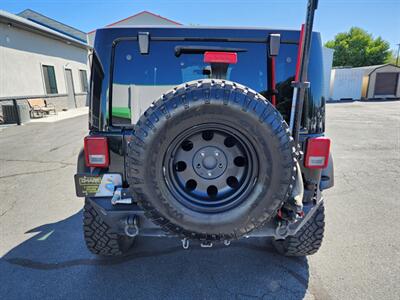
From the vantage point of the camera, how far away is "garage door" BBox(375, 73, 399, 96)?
28.8 m

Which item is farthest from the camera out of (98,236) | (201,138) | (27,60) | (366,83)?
(366,83)

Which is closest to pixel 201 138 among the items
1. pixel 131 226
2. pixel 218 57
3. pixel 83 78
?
pixel 218 57

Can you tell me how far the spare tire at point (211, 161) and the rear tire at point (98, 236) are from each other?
0.88 meters

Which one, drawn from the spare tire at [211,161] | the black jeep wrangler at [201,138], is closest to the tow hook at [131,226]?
the black jeep wrangler at [201,138]

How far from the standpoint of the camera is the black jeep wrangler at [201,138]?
156 centimetres

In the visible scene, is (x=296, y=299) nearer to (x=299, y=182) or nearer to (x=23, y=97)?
(x=299, y=182)

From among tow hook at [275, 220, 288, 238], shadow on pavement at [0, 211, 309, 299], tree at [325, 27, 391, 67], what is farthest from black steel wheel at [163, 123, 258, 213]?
tree at [325, 27, 391, 67]

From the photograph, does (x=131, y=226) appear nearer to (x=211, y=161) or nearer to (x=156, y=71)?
(x=211, y=161)

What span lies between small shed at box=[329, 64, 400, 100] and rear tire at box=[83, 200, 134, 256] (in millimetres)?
32617

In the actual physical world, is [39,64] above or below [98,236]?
above

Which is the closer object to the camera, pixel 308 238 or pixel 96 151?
pixel 96 151

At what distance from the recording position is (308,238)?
7.80ft

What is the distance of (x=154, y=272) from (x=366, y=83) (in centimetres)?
3479

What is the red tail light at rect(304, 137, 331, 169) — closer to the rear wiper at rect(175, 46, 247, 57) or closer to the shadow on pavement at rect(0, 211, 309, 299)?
the rear wiper at rect(175, 46, 247, 57)
